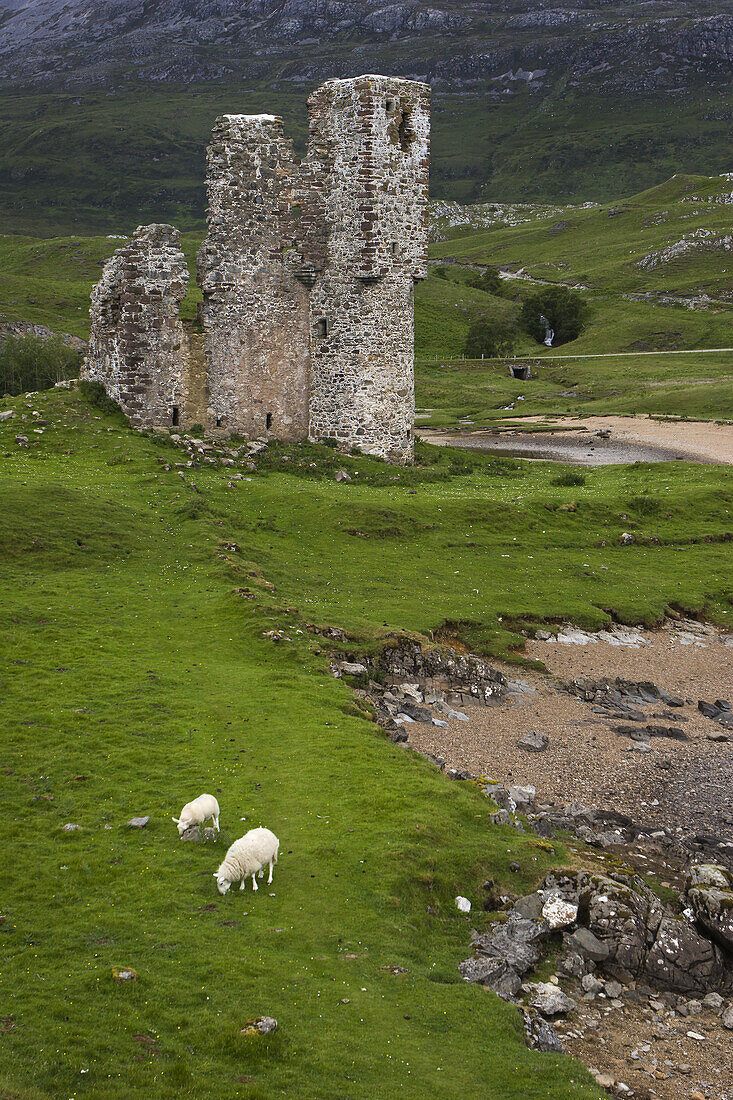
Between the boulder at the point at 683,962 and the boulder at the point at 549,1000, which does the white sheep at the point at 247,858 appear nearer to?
the boulder at the point at 549,1000

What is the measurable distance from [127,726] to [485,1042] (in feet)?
28.0

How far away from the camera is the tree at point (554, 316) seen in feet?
406

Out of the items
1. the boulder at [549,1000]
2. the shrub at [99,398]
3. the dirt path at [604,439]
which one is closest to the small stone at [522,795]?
the boulder at [549,1000]

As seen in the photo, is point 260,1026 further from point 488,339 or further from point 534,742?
point 488,339

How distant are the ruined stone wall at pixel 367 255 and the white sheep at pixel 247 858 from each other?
99.6ft

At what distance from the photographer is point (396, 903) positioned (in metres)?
12.5

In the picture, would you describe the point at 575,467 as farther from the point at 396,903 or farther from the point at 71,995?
the point at 71,995

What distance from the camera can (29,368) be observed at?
6259 centimetres

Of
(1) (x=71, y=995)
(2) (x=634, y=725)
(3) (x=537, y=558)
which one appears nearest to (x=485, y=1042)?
(1) (x=71, y=995)

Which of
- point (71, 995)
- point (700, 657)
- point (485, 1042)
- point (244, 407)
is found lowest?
point (700, 657)

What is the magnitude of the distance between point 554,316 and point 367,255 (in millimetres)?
90201

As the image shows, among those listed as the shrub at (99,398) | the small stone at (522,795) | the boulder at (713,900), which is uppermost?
the shrub at (99,398)

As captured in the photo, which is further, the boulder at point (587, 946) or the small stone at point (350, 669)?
the small stone at point (350, 669)

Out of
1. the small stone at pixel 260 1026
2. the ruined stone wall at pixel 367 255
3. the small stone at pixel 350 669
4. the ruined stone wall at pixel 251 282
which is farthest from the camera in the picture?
the ruined stone wall at pixel 367 255
